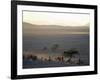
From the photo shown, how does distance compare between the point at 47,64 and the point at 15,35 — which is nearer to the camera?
the point at 15,35

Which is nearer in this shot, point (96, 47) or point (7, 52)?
point (7, 52)

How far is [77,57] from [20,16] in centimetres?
67

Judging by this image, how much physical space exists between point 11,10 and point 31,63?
50 centimetres

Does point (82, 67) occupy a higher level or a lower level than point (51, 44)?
lower

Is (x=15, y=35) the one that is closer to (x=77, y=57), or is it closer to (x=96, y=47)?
(x=77, y=57)

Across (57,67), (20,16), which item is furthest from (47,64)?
(20,16)

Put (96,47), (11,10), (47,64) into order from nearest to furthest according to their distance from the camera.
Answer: (11,10)
(47,64)
(96,47)

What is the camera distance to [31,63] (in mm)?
1907

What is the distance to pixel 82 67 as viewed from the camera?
2.07 m

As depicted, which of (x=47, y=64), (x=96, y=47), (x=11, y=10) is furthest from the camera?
(x=96, y=47)

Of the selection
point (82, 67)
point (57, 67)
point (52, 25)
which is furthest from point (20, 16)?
point (82, 67)

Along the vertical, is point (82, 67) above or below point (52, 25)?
below

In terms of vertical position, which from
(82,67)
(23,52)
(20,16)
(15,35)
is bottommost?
(82,67)

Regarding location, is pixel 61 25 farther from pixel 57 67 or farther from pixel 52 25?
pixel 57 67
